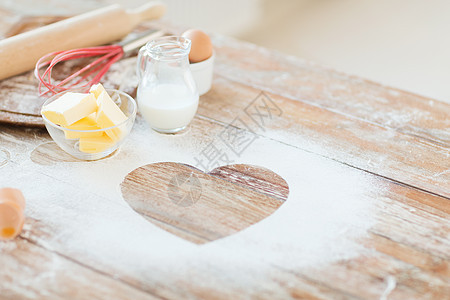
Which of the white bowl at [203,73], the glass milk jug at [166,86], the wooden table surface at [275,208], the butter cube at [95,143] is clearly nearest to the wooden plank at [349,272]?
the wooden table surface at [275,208]

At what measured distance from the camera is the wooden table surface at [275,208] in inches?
29.3

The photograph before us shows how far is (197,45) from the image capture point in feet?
3.77

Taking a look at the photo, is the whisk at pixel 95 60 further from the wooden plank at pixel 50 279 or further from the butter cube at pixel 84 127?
the wooden plank at pixel 50 279

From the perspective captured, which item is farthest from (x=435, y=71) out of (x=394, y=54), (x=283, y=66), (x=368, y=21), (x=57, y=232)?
(x=57, y=232)

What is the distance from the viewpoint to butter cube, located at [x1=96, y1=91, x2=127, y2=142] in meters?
0.93

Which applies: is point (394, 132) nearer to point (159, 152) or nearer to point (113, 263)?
point (159, 152)

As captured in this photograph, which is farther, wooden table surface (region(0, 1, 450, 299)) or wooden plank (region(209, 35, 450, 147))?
wooden plank (region(209, 35, 450, 147))

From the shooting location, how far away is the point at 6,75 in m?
1.20

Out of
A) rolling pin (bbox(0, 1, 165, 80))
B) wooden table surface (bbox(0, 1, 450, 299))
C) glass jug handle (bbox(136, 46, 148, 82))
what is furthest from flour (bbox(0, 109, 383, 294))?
rolling pin (bbox(0, 1, 165, 80))

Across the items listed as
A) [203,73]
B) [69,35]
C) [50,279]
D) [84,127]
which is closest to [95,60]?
[69,35]

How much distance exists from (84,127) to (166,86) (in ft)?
0.67

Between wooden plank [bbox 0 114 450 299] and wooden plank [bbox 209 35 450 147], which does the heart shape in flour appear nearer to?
wooden plank [bbox 0 114 450 299]

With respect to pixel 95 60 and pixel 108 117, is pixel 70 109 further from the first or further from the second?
pixel 95 60

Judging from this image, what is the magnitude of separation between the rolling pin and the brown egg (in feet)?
1.03
